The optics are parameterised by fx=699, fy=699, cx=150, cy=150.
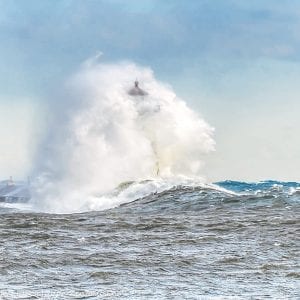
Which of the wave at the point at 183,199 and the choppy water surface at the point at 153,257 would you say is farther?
the wave at the point at 183,199

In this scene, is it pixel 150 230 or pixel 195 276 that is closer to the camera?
pixel 195 276

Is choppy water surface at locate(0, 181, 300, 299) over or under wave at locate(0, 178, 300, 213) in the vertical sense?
under

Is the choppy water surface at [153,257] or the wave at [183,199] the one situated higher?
the wave at [183,199]

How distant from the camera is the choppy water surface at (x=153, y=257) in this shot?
8.38 m

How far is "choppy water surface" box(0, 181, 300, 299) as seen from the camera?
838 centimetres

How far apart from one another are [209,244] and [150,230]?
315cm

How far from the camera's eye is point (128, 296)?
791cm

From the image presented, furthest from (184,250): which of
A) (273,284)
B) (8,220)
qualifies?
(8,220)

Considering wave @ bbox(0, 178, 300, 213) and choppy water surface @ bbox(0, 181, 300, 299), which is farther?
wave @ bbox(0, 178, 300, 213)

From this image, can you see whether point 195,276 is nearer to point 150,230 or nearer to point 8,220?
point 150,230

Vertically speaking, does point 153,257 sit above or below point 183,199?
below

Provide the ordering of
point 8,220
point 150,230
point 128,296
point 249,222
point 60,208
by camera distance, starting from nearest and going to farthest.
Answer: point 128,296 → point 150,230 → point 249,222 → point 8,220 → point 60,208

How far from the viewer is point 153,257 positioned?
37.3 ft

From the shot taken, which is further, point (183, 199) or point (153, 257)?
point (183, 199)
